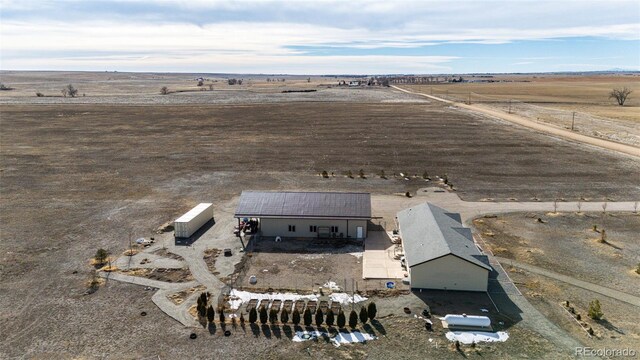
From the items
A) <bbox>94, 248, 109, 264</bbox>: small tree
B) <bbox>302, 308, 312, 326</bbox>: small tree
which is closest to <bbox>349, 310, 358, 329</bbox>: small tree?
<bbox>302, 308, 312, 326</bbox>: small tree

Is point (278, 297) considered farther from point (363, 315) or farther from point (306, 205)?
point (306, 205)

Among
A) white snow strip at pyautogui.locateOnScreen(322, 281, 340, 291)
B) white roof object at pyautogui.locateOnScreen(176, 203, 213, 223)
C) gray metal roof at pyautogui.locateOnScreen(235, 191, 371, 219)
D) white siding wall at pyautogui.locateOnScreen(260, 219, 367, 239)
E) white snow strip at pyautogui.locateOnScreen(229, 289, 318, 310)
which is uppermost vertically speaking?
gray metal roof at pyautogui.locateOnScreen(235, 191, 371, 219)

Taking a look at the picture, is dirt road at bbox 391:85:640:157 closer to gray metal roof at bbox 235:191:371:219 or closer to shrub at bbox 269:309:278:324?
gray metal roof at bbox 235:191:371:219

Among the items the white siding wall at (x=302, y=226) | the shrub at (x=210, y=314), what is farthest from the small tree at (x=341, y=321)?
the white siding wall at (x=302, y=226)

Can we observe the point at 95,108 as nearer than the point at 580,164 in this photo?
No

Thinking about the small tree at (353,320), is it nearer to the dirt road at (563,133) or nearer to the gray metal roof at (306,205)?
the gray metal roof at (306,205)

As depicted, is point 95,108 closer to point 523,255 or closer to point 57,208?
point 57,208

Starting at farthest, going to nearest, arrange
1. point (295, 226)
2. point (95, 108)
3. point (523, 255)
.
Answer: point (95, 108)
point (295, 226)
point (523, 255)

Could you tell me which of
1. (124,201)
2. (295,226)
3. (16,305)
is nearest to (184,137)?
(124,201)
